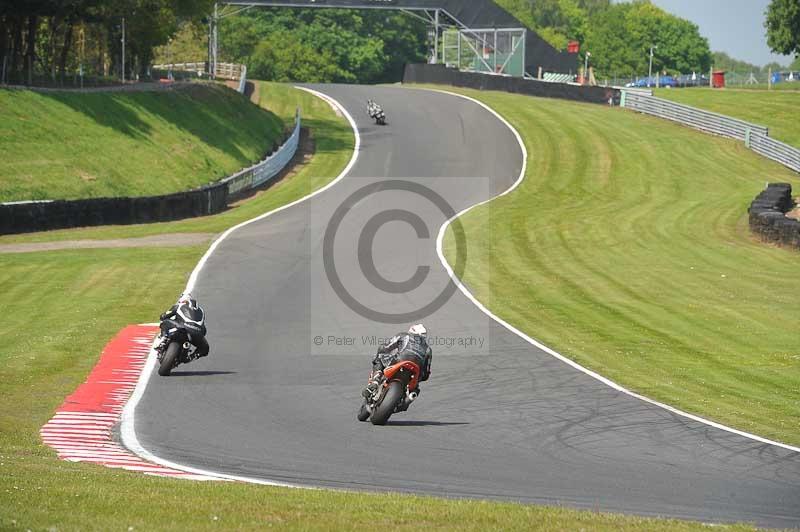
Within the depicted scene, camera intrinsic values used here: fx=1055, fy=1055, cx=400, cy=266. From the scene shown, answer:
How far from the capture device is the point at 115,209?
36.1 metres

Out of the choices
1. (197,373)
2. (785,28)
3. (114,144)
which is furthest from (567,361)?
(785,28)

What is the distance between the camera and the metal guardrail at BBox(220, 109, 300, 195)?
43281mm

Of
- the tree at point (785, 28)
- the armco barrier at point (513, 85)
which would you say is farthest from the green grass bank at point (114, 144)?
the tree at point (785, 28)

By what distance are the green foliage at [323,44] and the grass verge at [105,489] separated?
10127 cm

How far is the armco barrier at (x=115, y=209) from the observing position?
110 ft

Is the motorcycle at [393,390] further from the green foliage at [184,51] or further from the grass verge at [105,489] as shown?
the green foliage at [184,51]

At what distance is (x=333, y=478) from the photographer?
1143 centimetres

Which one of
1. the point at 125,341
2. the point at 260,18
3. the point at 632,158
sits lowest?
the point at 125,341

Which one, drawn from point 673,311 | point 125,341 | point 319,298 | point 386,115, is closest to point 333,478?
point 125,341

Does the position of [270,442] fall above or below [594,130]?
below

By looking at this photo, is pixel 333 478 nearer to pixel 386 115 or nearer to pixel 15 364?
pixel 15 364

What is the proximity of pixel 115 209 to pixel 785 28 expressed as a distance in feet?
259

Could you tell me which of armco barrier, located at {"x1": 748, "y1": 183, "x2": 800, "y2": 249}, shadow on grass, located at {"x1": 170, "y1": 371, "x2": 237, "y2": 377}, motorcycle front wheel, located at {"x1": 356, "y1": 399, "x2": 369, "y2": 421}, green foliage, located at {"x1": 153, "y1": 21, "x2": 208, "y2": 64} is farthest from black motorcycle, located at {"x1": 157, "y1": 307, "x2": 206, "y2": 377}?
green foliage, located at {"x1": 153, "y1": 21, "x2": 208, "y2": 64}

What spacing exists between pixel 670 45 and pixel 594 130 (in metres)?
153
